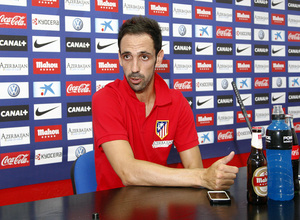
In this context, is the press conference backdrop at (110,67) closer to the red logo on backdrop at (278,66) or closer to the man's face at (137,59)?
the red logo on backdrop at (278,66)

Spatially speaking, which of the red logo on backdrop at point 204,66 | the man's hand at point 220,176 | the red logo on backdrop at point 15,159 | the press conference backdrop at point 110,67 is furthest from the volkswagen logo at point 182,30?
the man's hand at point 220,176

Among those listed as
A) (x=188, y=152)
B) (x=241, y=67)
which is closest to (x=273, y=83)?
(x=241, y=67)

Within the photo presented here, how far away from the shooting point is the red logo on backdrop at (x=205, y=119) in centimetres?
282

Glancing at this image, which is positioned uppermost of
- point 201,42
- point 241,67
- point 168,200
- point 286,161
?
point 201,42

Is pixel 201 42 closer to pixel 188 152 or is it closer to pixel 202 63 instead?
pixel 202 63

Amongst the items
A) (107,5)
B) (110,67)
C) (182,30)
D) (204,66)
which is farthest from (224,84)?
(107,5)

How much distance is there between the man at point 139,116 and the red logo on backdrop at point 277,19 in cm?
196

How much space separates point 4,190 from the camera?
206 cm

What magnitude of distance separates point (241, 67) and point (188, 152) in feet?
5.46

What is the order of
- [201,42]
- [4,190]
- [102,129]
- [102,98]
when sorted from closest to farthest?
[102,129] → [102,98] → [4,190] → [201,42]

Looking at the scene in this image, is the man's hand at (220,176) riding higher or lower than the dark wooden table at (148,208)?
higher

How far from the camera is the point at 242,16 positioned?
306 cm

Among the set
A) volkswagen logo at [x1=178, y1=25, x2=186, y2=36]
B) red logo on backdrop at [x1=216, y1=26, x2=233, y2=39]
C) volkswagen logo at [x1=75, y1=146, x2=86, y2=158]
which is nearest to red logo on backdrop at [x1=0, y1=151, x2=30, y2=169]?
volkswagen logo at [x1=75, y1=146, x2=86, y2=158]

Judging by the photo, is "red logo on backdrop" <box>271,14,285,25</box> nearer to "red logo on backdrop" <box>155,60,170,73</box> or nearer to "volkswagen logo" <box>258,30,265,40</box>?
"volkswagen logo" <box>258,30,265,40</box>
